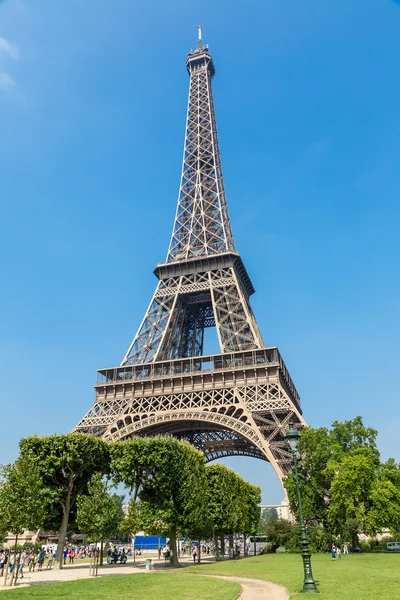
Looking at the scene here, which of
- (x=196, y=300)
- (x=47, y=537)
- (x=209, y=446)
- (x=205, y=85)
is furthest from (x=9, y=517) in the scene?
(x=205, y=85)

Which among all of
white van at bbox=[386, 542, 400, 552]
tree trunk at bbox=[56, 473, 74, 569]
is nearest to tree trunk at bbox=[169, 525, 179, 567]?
tree trunk at bbox=[56, 473, 74, 569]

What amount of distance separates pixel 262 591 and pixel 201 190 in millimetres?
63476

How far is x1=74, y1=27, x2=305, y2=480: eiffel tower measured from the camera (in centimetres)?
4756

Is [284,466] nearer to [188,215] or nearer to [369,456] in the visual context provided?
[369,456]

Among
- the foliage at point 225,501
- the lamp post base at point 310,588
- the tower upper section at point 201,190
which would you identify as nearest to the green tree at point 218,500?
the foliage at point 225,501

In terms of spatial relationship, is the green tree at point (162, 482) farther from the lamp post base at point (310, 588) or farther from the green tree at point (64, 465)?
the lamp post base at point (310, 588)

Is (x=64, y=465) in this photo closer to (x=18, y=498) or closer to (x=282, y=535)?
(x=18, y=498)

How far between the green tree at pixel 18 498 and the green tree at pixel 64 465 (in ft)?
32.6

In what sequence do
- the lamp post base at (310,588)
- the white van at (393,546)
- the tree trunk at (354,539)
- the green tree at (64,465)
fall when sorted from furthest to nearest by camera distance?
the white van at (393,546), the tree trunk at (354,539), the green tree at (64,465), the lamp post base at (310,588)

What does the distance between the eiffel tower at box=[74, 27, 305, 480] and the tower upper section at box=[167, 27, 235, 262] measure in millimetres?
206

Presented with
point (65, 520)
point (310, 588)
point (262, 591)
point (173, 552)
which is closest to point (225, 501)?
point (173, 552)

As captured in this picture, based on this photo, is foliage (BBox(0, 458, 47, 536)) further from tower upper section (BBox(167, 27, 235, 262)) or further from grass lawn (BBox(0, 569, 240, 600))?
tower upper section (BBox(167, 27, 235, 262))

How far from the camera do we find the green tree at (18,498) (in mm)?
23172

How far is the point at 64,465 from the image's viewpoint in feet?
120
